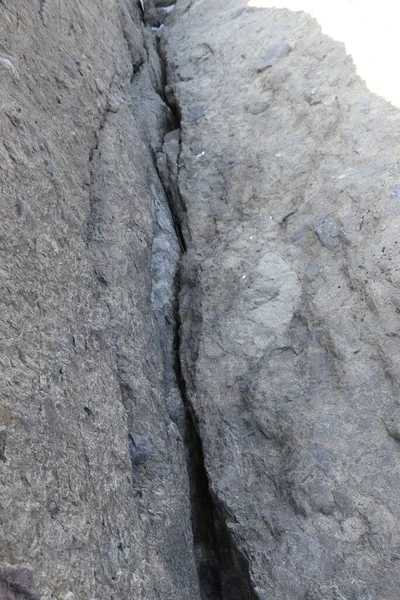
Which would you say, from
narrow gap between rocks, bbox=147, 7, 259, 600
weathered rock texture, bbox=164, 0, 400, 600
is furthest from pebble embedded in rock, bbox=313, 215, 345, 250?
narrow gap between rocks, bbox=147, 7, 259, 600

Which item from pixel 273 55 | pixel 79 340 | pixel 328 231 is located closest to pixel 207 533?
pixel 79 340

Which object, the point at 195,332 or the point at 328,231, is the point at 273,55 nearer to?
the point at 328,231

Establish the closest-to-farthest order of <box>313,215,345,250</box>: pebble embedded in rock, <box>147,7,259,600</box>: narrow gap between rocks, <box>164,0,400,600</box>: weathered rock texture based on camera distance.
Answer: <box>164,0,400,600</box>: weathered rock texture → <box>147,7,259,600</box>: narrow gap between rocks → <box>313,215,345,250</box>: pebble embedded in rock

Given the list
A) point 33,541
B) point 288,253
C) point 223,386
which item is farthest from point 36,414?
point 288,253

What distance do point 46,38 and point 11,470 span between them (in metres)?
1.52

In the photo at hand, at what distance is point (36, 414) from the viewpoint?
1.45m

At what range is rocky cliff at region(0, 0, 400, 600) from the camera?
1519 millimetres

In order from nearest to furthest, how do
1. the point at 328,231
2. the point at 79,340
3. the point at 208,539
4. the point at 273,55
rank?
the point at 79,340, the point at 208,539, the point at 328,231, the point at 273,55

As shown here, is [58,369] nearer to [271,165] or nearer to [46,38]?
[46,38]

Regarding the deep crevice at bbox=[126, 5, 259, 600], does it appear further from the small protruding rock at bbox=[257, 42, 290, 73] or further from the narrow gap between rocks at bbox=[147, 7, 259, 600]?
the small protruding rock at bbox=[257, 42, 290, 73]

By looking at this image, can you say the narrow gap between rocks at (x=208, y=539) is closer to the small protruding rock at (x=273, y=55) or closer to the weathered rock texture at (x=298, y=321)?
the weathered rock texture at (x=298, y=321)

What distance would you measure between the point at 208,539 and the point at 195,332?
725mm

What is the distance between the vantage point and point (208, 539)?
214 centimetres

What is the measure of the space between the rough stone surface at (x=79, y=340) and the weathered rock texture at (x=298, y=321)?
18 cm
